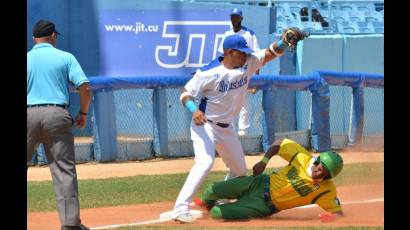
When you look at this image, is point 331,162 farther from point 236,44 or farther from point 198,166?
point 236,44

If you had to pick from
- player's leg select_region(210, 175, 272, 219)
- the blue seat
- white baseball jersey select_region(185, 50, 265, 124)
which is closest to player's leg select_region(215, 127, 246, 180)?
white baseball jersey select_region(185, 50, 265, 124)

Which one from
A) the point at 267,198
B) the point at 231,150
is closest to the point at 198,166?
the point at 231,150

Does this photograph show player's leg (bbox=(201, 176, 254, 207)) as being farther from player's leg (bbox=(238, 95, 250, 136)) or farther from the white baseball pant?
player's leg (bbox=(238, 95, 250, 136))

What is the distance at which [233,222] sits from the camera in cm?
884

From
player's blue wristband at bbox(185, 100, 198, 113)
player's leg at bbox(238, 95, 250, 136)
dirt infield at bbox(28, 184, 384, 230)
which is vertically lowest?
dirt infield at bbox(28, 184, 384, 230)

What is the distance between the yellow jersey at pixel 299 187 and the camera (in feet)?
29.0

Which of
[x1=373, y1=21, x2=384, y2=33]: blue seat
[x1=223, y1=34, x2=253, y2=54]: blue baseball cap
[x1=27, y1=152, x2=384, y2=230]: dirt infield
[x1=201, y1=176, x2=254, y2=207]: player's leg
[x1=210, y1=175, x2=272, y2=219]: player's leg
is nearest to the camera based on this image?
[x1=27, y1=152, x2=384, y2=230]: dirt infield

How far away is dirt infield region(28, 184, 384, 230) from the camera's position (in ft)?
28.7

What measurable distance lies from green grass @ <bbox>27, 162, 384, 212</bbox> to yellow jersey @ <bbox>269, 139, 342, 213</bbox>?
2.14 meters

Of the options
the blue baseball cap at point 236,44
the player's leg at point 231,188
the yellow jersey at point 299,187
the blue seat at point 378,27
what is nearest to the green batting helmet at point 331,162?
the yellow jersey at point 299,187

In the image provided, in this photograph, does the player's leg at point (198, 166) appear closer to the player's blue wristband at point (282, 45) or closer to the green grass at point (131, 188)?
the player's blue wristband at point (282, 45)
